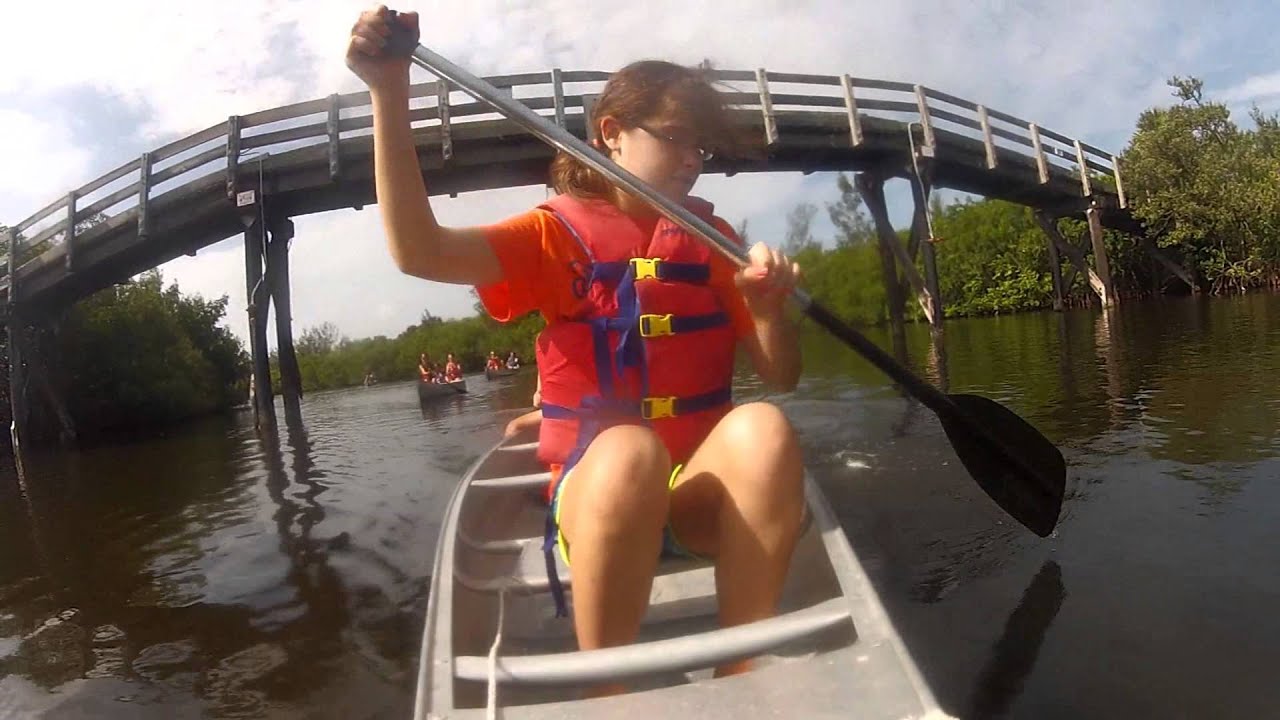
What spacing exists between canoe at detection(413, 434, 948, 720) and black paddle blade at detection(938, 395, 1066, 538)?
81cm

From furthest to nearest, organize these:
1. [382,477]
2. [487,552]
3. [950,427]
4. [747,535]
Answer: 1. [382,477]
2. [950,427]
3. [487,552]
4. [747,535]

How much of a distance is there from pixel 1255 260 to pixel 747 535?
2111 cm

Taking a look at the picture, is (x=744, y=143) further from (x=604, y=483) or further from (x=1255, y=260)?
(x=1255, y=260)

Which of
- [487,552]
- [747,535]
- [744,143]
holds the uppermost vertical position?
[744,143]

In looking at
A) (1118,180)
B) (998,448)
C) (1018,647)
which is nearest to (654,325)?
(1018,647)

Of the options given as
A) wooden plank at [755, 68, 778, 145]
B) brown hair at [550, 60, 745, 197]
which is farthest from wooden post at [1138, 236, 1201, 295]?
brown hair at [550, 60, 745, 197]

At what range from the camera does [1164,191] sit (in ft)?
58.2

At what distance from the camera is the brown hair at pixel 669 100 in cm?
162

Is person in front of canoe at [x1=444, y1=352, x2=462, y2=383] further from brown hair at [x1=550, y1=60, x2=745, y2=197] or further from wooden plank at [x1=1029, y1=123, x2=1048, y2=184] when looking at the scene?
brown hair at [x1=550, y1=60, x2=745, y2=197]

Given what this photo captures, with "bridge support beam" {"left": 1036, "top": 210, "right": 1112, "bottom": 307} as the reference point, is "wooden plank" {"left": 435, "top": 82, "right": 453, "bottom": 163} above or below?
above

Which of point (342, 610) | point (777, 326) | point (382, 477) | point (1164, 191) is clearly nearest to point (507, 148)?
point (382, 477)

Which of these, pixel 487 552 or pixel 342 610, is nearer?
pixel 487 552

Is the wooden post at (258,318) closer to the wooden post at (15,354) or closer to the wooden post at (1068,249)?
Answer: the wooden post at (15,354)

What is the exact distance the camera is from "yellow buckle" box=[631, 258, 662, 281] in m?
1.62
